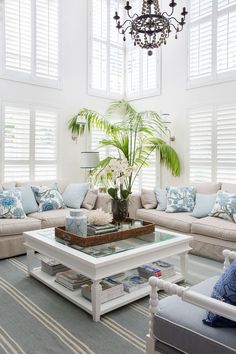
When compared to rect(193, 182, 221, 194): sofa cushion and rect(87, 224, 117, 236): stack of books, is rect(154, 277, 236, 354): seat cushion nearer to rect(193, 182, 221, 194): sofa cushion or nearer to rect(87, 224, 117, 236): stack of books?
rect(87, 224, 117, 236): stack of books

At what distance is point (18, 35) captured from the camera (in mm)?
4973

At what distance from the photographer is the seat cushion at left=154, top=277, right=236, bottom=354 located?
136cm

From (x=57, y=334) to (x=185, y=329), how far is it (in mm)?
1055

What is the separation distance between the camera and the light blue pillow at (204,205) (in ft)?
13.6

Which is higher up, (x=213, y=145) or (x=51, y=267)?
(x=213, y=145)

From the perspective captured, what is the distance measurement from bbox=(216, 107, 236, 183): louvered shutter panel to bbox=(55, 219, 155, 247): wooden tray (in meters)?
2.34

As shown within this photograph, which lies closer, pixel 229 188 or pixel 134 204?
pixel 229 188

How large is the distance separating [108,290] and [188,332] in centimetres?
111

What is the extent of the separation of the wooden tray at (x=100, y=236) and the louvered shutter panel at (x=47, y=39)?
3.43 m

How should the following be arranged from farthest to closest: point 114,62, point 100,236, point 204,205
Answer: point 114,62 → point 204,205 → point 100,236

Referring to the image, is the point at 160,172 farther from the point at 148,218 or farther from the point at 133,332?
the point at 133,332

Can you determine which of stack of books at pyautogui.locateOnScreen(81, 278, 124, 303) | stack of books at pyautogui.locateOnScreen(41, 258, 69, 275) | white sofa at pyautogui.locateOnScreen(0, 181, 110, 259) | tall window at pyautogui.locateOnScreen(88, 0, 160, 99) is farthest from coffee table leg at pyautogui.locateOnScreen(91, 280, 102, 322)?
tall window at pyautogui.locateOnScreen(88, 0, 160, 99)

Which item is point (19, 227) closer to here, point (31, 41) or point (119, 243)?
point (119, 243)

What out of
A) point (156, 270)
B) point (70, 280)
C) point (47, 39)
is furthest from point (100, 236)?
point (47, 39)
